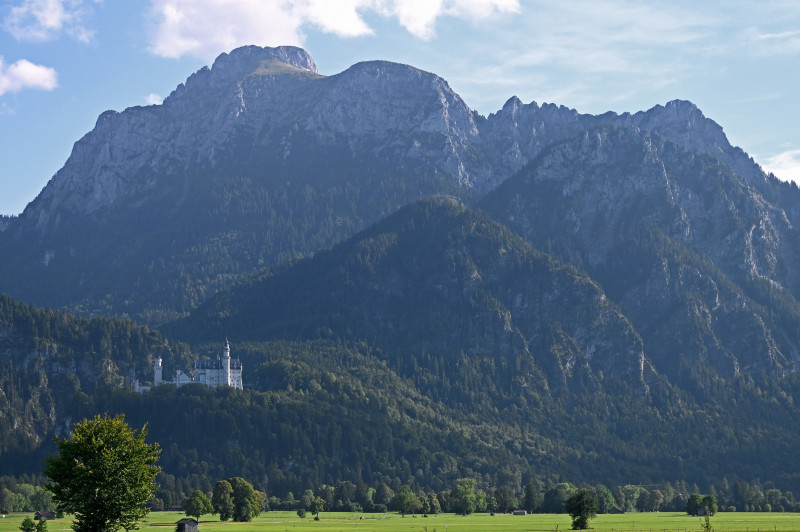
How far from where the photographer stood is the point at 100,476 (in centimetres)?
12625

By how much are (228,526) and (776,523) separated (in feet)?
289

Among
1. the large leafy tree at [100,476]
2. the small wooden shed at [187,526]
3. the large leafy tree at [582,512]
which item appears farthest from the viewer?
the large leafy tree at [582,512]

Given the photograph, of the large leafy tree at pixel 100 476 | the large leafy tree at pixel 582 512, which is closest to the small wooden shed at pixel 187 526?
the large leafy tree at pixel 100 476

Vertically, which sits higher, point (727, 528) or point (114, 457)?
point (114, 457)

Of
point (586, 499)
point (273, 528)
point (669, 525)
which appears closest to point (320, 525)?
point (273, 528)

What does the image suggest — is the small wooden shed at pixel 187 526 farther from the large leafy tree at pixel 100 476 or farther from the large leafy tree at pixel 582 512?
the large leafy tree at pixel 582 512

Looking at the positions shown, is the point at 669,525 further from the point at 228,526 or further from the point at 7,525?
the point at 7,525

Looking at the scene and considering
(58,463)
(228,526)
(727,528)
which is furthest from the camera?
(228,526)

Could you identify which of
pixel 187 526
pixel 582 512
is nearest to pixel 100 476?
pixel 187 526

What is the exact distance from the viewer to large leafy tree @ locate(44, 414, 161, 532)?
12588 cm

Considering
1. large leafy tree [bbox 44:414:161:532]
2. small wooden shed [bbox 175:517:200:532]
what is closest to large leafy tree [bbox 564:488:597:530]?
small wooden shed [bbox 175:517:200:532]

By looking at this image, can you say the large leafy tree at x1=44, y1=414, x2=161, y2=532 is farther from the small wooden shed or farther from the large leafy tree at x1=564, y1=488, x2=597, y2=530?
the large leafy tree at x1=564, y1=488, x2=597, y2=530

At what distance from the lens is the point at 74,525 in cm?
12925

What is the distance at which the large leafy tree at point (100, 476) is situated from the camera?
126 meters
